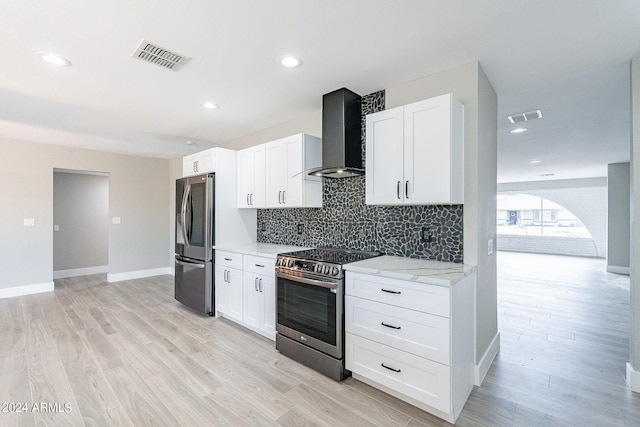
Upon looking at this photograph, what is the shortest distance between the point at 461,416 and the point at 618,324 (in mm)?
3231

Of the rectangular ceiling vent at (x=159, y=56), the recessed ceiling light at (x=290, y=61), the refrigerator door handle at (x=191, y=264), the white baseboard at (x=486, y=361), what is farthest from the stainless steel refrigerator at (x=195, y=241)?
the white baseboard at (x=486, y=361)

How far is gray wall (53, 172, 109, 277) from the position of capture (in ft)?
20.3

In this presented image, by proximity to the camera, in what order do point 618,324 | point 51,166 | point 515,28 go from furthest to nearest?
point 51,166
point 618,324
point 515,28

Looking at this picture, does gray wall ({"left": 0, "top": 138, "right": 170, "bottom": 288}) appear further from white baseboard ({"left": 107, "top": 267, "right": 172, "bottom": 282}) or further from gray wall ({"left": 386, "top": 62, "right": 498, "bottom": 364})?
gray wall ({"left": 386, "top": 62, "right": 498, "bottom": 364})

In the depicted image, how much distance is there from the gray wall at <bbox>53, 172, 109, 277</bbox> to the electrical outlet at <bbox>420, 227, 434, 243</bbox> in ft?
23.8

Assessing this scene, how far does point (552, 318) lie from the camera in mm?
3859

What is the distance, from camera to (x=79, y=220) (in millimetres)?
6469

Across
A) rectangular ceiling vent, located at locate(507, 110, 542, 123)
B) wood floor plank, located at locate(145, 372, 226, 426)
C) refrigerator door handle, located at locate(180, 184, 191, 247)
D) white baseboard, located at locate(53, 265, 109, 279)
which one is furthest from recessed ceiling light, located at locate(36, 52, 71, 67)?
white baseboard, located at locate(53, 265, 109, 279)

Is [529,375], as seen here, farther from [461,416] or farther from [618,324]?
[618,324]

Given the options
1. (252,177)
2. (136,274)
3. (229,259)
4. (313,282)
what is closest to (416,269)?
(313,282)

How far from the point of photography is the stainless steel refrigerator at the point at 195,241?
12.7ft

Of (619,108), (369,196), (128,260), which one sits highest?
(619,108)

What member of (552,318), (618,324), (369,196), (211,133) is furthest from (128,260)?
(618,324)

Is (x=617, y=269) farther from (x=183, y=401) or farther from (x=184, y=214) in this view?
(x=184, y=214)
